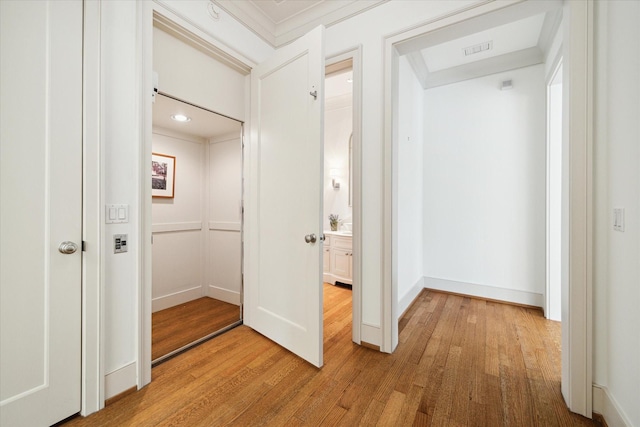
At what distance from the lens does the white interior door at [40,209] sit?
125 centimetres

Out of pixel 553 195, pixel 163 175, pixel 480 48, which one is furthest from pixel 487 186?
pixel 163 175

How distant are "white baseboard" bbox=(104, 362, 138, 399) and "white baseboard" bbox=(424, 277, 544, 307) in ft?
11.2

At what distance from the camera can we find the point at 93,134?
4.88 feet

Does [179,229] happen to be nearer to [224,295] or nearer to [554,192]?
[224,295]

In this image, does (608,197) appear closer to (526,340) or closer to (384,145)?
(384,145)

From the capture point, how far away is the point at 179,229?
306 cm

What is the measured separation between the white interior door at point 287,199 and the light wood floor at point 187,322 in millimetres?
383

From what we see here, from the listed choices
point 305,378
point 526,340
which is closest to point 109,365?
point 305,378

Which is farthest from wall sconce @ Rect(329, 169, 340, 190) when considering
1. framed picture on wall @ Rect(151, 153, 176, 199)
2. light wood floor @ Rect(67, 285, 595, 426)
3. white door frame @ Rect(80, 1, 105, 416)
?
white door frame @ Rect(80, 1, 105, 416)

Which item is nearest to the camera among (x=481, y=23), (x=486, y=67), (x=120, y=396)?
(x=120, y=396)

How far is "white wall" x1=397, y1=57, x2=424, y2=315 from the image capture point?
9.34 feet

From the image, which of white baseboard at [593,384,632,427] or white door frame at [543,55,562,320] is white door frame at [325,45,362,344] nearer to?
white baseboard at [593,384,632,427]

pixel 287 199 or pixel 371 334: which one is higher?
pixel 287 199

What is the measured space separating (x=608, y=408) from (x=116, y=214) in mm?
2940
